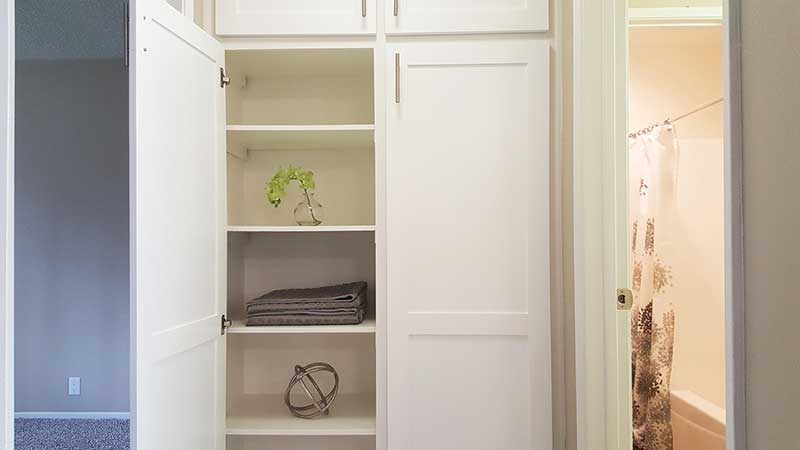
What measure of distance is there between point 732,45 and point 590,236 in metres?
0.94

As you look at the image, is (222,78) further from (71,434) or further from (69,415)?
(69,415)

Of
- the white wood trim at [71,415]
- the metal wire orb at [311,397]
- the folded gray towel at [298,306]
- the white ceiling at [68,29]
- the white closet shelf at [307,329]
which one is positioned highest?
the white ceiling at [68,29]

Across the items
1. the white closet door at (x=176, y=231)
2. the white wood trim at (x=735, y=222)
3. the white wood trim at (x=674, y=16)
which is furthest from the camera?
the white wood trim at (x=674, y=16)

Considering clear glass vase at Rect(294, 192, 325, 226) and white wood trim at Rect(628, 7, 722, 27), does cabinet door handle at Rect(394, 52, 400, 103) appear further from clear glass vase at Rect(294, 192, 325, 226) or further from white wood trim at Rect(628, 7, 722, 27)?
white wood trim at Rect(628, 7, 722, 27)

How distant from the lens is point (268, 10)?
6.77 feet

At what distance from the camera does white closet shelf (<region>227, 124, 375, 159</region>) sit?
207 cm

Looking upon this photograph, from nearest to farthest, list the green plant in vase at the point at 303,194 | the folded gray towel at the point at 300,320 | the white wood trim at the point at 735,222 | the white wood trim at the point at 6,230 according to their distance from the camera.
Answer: the white wood trim at the point at 735,222, the white wood trim at the point at 6,230, the folded gray towel at the point at 300,320, the green plant in vase at the point at 303,194

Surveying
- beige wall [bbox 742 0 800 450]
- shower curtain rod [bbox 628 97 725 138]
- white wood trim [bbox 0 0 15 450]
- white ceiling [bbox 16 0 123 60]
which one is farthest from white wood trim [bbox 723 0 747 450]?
white ceiling [bbox 16 0 123 60]

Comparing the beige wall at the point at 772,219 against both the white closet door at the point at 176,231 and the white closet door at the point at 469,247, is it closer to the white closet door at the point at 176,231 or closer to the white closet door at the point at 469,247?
the white closet door at the point at 469,247

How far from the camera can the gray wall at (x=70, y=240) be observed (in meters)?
4.04

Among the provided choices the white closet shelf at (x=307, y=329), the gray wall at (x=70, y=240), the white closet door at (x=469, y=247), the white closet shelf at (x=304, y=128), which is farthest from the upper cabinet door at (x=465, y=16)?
the gray wall at (x=70, y=240)

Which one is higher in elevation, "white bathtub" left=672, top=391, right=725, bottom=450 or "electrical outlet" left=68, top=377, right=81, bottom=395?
"white bathtub" left=672, top=391, right=725, bottom=450

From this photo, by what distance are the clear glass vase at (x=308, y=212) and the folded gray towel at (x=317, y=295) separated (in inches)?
9.9

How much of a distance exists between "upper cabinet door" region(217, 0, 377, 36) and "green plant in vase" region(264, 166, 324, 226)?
49 centimetres
